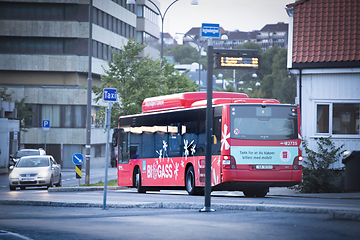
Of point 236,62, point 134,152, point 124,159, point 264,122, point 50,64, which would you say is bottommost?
point 124,159

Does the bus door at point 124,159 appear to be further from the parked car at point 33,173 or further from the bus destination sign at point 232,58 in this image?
the bus destination sign at point 232,58

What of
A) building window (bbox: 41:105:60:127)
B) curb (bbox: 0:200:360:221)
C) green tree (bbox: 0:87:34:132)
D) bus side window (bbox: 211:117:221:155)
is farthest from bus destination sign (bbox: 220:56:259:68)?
building window (bbox: 41:105:60:127)

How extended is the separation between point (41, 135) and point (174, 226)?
5096cm

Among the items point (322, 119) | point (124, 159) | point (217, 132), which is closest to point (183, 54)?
point (124, 159)

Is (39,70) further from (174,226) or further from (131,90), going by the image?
(174,226)

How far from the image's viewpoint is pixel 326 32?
85.1 feet

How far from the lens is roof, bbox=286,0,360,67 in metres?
25.0

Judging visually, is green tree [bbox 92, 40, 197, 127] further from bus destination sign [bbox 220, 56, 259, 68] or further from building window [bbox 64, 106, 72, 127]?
building window [bbox 64, 106, 72, 127]

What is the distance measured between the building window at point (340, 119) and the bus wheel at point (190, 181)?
6420 mm

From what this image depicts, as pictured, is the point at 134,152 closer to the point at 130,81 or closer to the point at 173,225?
the point at 130,81

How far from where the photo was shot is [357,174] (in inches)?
919

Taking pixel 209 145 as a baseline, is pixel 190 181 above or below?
below

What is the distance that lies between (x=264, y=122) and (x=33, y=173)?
13.6 metres

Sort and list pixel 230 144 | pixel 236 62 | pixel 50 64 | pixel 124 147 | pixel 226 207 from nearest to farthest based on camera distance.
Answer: pixel 236 62 < pixel 226 207 < pixel 230 144 < pixel 124 147 < pixel 50 64
